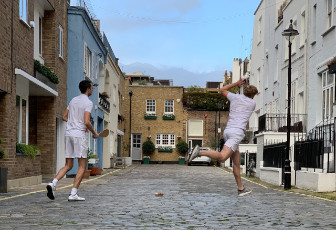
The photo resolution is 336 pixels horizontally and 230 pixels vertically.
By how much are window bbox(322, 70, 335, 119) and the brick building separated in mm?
9608

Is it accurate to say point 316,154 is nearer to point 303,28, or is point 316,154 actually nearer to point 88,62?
point 303,28

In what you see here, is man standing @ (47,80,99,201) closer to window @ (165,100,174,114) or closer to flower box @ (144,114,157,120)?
flower box @ (144,114,157,120)

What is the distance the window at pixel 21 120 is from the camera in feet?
51.4

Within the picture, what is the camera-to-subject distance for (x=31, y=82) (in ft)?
52.9

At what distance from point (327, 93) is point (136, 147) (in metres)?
35.4

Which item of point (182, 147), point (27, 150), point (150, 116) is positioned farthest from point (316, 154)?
point (150, 116)

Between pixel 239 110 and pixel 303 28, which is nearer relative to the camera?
pixel 239 110

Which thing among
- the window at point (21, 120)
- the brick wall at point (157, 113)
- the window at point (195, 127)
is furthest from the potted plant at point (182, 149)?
the window at point (21, 120)

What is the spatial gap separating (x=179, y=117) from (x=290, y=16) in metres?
28.0

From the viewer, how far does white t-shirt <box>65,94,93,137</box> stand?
30.6ft

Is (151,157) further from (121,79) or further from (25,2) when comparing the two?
(25,2)

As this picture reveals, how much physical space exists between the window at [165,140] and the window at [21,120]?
124 feet

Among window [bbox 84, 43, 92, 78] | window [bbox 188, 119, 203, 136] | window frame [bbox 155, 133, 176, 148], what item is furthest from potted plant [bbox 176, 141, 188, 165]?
window [bbox 84, 43, 92, 78]

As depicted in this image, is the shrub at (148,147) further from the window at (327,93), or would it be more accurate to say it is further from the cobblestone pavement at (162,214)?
the cobblestone pavement at (162,214)
